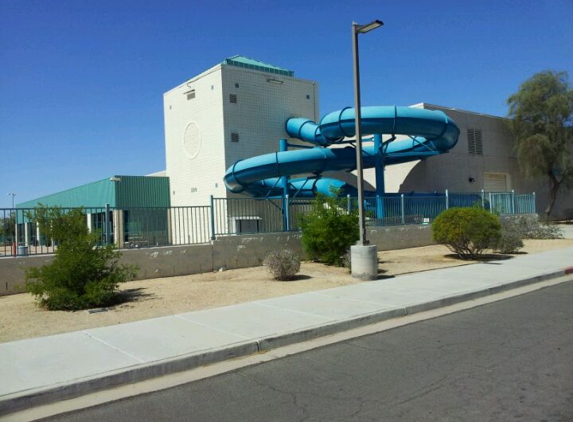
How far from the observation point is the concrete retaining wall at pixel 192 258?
41.3 feet

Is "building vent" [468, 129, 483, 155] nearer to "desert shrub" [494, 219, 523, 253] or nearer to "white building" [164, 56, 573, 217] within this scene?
"white building" [164, 56, 573, 217]

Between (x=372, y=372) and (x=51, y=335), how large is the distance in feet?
16.6

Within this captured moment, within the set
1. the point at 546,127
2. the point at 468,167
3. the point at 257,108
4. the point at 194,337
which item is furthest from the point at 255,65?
the point at 194,337

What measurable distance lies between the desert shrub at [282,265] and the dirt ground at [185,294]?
A: 26cm

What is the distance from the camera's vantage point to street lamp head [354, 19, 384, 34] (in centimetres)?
1282

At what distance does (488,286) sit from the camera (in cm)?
1166

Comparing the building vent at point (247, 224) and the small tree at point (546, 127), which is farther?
the small tree at point (546, 127)

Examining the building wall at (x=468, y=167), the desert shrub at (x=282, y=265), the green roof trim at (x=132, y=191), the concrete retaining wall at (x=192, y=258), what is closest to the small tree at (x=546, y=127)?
the building wall at (x=468, y=167)

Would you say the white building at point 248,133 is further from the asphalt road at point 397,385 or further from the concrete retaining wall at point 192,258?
the asphalt road at point 397,385

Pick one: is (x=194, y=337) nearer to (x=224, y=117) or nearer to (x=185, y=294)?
(x=185, y=294)

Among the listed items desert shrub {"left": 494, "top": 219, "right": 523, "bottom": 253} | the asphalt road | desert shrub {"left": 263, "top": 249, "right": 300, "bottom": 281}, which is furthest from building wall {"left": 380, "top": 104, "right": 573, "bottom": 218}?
the asphalt road

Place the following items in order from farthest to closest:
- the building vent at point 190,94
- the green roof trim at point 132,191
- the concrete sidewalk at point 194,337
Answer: the green roof trim at point 132,191
the building vent at point 190,94
the concrete sidewalk at point 194,337

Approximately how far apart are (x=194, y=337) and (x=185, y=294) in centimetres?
421

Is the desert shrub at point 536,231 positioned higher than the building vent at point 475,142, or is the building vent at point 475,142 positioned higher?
the building vent at point 475,142
